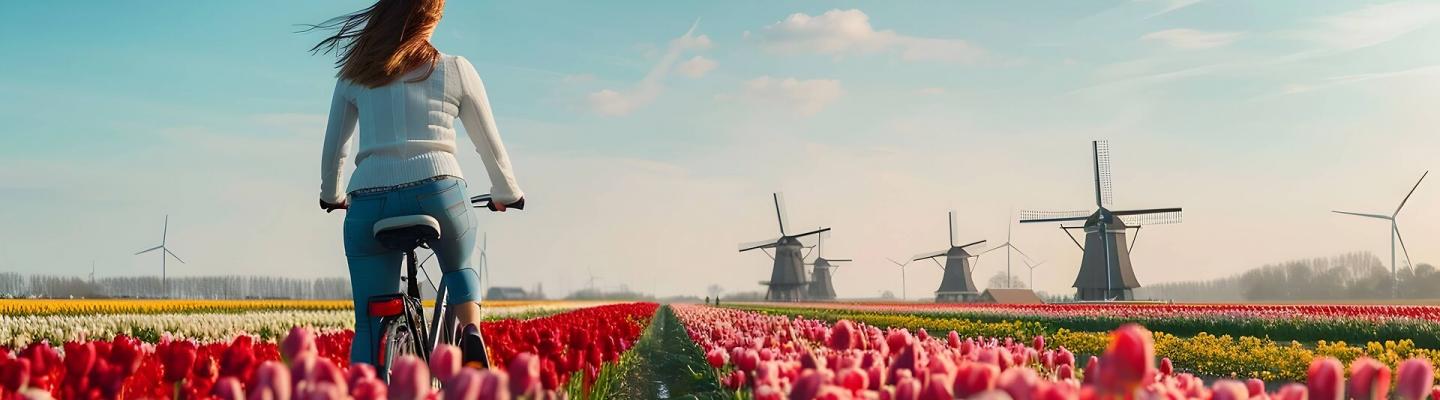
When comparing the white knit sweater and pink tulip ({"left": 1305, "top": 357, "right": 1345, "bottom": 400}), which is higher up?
the white knit sweater

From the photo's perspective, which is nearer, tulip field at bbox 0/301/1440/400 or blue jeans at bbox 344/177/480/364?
tulip field at bbox 0/301/1440/400

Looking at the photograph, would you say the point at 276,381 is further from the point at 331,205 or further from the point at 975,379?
the point at 331,205

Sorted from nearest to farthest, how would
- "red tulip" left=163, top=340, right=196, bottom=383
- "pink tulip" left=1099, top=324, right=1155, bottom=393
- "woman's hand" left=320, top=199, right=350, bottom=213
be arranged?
"pink tulip" left=1099, top=324, right=1155, bottom=393, "red tulip" left=163, top=340, right=196, bottom=383, "woman's hand" left=320, top=199, right=350, bottom=213

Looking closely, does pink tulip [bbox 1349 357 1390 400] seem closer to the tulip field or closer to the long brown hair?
the tulip field

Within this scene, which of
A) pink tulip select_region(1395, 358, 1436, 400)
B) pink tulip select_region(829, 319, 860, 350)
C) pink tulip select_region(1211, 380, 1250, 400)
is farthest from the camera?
pink tulip select_region(829, 319, 860, 350)

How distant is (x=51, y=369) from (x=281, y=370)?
1.95 metres

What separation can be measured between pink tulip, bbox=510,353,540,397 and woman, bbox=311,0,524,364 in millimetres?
2011

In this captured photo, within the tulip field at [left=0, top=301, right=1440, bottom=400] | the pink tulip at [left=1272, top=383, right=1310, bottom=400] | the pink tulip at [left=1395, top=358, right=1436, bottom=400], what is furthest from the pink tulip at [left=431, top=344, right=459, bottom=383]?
the pink tulip at [left=1395, top=358, right=1436, bottom=400]

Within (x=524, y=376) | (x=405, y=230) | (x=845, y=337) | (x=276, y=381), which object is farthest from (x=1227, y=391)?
(x=405, y=230)

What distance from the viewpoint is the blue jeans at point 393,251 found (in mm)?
4320

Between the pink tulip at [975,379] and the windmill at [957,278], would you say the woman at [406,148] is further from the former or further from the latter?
the windmill at [957,278]

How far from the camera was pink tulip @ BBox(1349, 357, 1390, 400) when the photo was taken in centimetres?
210

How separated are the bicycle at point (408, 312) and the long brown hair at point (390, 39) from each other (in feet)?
2.05

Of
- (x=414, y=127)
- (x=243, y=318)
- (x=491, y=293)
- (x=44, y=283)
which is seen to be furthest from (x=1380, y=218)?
(x=44, y=283)
